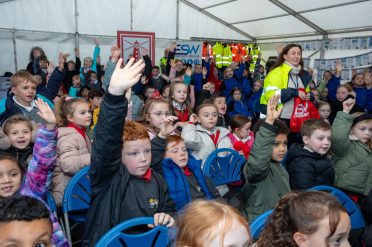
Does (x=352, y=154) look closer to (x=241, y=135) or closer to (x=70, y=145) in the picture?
(x=241, y=135)

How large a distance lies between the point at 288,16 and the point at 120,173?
9.57 meters

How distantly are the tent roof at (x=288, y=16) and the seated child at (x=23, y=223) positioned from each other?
883cm

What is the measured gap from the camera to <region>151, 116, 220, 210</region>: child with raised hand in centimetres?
240

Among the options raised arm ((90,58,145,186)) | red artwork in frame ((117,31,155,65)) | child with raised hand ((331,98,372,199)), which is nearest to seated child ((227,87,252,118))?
red artwork in frame ((117,31,155,65))

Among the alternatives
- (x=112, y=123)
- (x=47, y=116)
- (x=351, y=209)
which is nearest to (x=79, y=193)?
(x=47, y=116)

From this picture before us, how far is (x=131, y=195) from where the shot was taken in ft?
6.17

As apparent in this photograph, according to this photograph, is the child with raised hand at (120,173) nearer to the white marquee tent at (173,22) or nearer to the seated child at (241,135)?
the seated child at (241,135)

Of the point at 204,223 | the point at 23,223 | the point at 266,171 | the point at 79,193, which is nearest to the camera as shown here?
the point at 23,223

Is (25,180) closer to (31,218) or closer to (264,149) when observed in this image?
(31,218)

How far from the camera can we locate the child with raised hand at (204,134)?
345 centimetres

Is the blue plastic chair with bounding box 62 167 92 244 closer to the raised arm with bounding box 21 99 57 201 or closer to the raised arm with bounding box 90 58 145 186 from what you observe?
the raised arm with bounding box 21 99 57 201

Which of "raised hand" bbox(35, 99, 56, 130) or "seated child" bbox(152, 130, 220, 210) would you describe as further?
"seated child" bbox(152, 130, 220, 210)

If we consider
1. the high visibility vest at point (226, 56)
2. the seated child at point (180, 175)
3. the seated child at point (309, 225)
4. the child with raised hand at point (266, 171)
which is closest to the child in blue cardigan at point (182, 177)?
the seated child at point (180, 175)

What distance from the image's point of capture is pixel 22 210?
112 cm
